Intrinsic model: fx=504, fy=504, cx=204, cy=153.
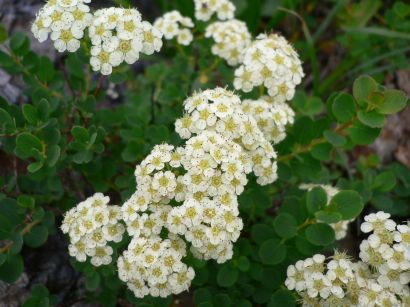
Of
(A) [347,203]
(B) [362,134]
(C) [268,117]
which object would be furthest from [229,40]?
(A) [347,203]

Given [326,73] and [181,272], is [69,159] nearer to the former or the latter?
[181,272]

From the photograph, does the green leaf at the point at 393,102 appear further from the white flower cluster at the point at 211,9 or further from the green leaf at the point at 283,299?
the white flower cluster at the point at 211,9

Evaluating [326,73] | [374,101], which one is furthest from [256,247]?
[326,73]

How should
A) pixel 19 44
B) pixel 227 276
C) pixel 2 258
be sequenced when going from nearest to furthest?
pixel 2 258, pixel 227 276, pixel 19 44

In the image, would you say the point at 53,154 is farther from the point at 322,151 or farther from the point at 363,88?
the point at 363,88

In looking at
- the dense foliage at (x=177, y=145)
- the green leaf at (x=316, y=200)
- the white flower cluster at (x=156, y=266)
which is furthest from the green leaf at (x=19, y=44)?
the green leaf at (x=316, y=200)

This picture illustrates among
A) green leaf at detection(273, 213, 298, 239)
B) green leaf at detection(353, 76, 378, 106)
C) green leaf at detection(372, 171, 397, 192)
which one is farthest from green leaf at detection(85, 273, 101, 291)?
green leaf at detection(372, 171, 397, 192)

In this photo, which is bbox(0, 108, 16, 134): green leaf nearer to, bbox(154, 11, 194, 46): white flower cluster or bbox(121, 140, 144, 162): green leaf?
bbox(121, 140, 144, 162): green leaf

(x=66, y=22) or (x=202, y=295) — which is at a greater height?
(x=66, y=22)
